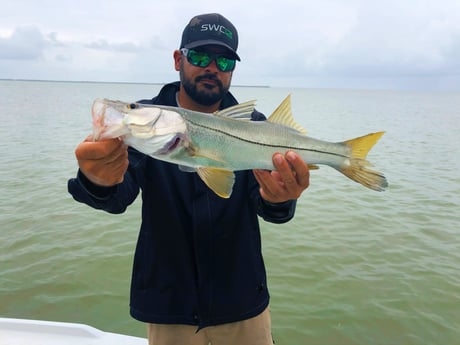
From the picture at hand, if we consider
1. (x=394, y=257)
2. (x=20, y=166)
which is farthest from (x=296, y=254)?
(x=20, y=166)

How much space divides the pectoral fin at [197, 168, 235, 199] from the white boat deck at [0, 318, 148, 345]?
236 centimetres

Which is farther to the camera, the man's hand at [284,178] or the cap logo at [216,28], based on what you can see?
the cap logo at [216,28]

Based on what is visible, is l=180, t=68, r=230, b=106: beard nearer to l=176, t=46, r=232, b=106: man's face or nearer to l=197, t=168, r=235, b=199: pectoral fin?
l=176, t=46, r=232, b=106: man's face

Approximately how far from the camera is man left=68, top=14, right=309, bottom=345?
9.64 ft

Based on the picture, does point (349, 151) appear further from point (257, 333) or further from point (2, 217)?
point (2, 217)

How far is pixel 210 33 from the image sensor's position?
10.6 ft

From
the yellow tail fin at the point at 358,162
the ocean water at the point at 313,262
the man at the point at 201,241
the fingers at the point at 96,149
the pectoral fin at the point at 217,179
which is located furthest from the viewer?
the ocean water at the point at 313,262

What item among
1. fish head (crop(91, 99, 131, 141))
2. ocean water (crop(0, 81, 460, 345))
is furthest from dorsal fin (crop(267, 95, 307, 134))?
ocean water (crop(0, 81, 460, 345))

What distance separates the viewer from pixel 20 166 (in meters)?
15.1

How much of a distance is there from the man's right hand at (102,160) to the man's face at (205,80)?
1.05 meters

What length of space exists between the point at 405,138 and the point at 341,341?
901 inches

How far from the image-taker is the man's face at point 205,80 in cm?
319

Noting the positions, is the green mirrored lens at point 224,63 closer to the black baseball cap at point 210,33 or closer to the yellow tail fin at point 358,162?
the black baseball cap at point 210,33

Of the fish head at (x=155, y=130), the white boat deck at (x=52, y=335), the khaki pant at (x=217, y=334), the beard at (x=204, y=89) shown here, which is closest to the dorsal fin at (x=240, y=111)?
the fish head at (x=155, y=130)
